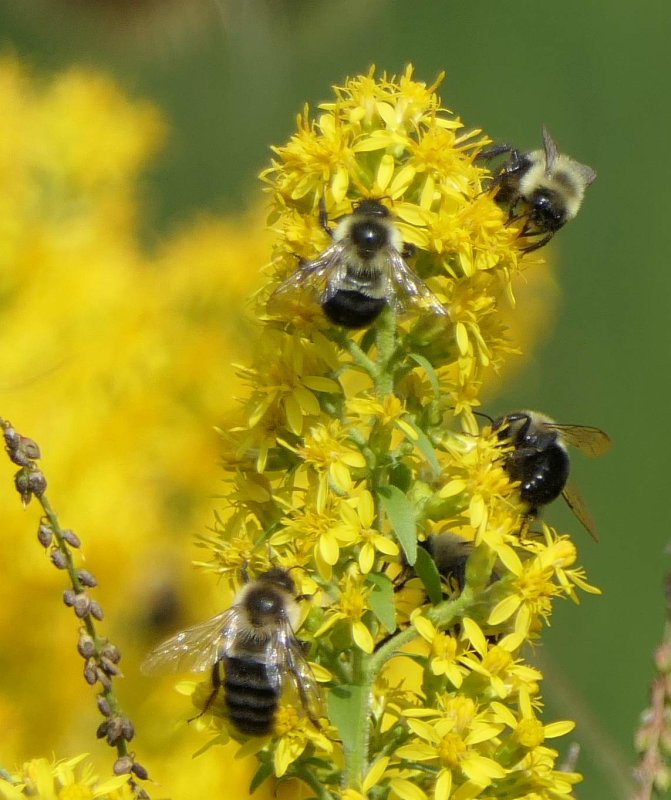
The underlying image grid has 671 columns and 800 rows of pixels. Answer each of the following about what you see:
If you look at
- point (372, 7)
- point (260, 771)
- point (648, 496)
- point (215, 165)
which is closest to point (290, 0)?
point (372, 7)

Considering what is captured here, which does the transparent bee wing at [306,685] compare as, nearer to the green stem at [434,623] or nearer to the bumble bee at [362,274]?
the green stem at [434,623]

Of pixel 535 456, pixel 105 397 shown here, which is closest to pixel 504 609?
pixel 535 456

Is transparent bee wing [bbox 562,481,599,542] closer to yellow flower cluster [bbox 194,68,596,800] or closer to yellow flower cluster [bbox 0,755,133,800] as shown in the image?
yellow flower cluster [bbox 194,68,596,800]

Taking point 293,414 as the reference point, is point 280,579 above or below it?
below

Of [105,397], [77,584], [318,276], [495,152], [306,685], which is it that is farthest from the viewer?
[105,397]

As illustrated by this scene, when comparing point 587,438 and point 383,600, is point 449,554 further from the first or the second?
point 587,438

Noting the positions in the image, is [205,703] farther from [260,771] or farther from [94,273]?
[94,273]
